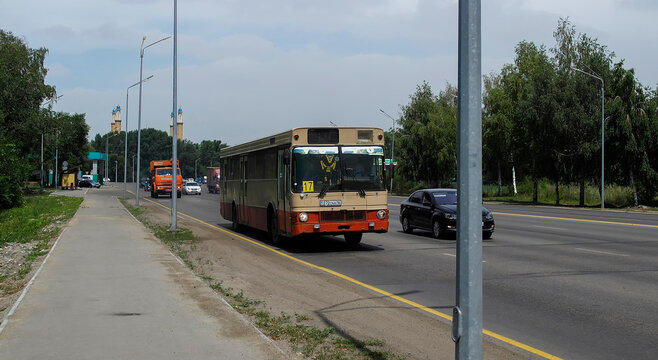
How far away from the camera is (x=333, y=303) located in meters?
9.38

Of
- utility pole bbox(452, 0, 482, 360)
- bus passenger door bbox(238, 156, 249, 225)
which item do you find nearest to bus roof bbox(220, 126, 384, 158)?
bus passenger door bbox(238, 156, 249, 225)

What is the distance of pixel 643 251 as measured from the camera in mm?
15820

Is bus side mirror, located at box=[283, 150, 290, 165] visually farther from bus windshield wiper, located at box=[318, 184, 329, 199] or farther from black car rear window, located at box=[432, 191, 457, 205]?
black car rear window, located at box=[432, 191, 457, 205]

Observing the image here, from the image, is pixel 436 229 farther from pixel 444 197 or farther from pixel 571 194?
pixel 571 194

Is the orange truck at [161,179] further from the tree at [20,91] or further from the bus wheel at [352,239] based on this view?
the bus wheel at [352,239]

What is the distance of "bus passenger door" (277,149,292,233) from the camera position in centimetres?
1612

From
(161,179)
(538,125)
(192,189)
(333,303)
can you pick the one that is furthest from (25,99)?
(333,303)

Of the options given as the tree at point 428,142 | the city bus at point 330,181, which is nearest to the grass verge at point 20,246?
the city bus at point 330,181

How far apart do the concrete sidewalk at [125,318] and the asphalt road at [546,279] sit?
10.5 feet

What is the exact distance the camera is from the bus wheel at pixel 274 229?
17.5m

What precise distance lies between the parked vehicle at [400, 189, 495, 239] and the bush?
22840mm

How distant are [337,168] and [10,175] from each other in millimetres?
29587

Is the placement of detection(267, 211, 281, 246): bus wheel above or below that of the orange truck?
below

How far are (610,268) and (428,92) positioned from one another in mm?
70210
